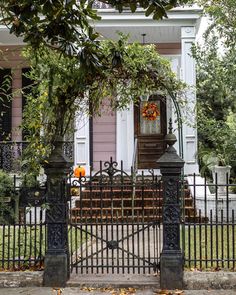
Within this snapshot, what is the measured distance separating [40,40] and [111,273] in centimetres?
336

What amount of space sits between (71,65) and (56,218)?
2181mm

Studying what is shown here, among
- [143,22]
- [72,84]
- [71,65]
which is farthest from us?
[143,22]

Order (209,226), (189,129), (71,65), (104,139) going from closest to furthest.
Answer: (71,65)
(209,226)
(189,129)
(104,139)

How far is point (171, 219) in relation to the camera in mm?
6598

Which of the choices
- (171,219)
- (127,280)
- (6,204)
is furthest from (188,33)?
(127,280)

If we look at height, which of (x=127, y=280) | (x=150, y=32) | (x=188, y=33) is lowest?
(x=127, y=280)

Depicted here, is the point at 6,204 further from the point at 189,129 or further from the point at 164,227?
the point at 189,129

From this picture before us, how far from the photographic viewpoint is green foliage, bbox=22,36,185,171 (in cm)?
732

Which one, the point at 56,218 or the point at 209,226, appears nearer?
the point at 56,218

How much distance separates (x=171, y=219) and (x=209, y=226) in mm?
2872

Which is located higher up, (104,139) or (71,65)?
(71,65)

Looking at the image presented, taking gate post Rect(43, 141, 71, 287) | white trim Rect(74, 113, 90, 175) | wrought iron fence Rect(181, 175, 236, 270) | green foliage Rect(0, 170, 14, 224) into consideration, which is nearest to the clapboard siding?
white trim Rect(74, 113, 90, 175)

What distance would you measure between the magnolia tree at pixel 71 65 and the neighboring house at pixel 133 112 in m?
2.99

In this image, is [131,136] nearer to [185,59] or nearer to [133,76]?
[185,59]
